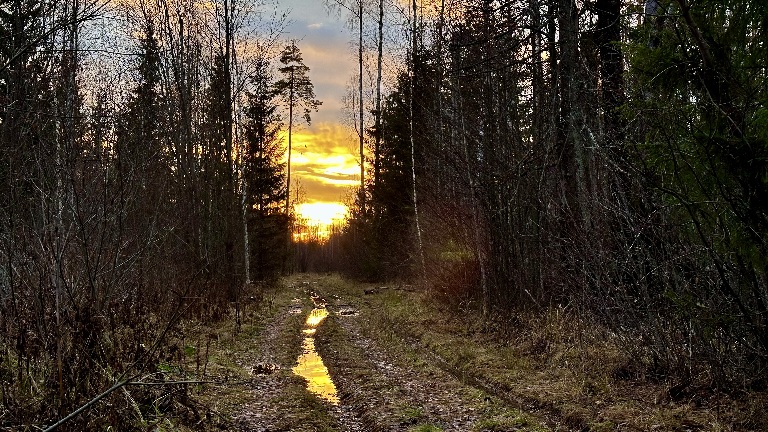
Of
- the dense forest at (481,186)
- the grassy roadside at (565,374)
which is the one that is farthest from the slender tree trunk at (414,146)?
the grassy roadside at (565,374)

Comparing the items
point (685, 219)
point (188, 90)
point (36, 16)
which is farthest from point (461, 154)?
point (188, 90)

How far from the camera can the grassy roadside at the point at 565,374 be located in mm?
6547

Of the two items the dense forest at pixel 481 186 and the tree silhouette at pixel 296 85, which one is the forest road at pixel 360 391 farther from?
the tree silhouette at pixel 296 85

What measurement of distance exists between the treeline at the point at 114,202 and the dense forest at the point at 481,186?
0.06m

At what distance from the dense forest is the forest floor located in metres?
0.60

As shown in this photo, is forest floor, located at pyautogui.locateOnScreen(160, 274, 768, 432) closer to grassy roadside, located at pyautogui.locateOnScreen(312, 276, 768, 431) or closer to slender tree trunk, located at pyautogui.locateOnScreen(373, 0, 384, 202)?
grassy roadside, located at pyautogui.locateOnScreen(312, 276, 768, 431)

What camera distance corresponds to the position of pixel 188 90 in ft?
69.7

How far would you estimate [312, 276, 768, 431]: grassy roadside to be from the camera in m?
6.55

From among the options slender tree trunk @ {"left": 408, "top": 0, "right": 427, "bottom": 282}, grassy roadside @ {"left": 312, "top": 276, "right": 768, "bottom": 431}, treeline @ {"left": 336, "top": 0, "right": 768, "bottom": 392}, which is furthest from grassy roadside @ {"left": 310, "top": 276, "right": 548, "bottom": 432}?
slender tree trunk @ {"left": 408, "top": 0, "right": 427, "bottom": 282}

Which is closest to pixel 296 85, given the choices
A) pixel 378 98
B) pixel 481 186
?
pixel 378 98

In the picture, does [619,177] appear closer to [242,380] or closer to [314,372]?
[314,372]

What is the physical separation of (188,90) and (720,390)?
19367mm

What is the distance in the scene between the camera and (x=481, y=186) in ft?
43.6

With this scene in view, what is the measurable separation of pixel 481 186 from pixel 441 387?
5.40 m
